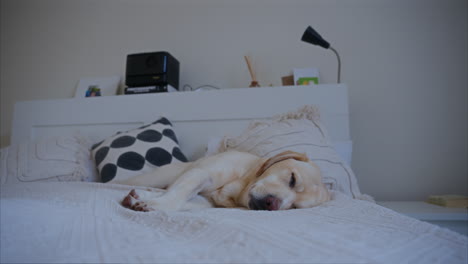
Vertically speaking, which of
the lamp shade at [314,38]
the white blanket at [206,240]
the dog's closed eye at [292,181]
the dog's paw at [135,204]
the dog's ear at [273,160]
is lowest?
the dog's closed eye at [292,181]

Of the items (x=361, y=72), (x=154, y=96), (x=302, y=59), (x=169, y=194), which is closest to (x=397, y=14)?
(x=361, y=72)

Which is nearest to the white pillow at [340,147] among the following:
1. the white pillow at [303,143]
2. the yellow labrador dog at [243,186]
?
the white pillow at [303,143]

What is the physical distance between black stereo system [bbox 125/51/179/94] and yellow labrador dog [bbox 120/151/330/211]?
4.18 feet

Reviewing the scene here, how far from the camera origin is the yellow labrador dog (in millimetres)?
1003

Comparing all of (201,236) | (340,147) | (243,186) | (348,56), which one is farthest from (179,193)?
(348,56)

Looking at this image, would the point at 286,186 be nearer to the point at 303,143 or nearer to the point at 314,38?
the point at 303,143

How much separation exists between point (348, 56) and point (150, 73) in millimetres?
1674

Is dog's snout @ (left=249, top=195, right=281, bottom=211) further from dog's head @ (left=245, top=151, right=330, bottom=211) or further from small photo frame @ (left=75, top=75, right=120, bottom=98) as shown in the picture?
small photo frame @ (left=75, top=75, right=120, bottom=98)

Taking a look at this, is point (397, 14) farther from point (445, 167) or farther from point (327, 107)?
point (445, 167)

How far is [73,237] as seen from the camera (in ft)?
1.47

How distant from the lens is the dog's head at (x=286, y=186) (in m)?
1.04

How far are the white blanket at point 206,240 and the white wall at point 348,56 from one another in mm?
1902

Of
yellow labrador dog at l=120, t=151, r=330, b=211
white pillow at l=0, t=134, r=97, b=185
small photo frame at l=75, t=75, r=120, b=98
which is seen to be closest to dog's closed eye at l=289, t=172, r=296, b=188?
yellow labrador dog at l=120, t=151, r=330, b=211

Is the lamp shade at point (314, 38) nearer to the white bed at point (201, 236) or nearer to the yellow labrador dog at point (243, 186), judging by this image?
the yellow labrador dog at point (243, 186)
